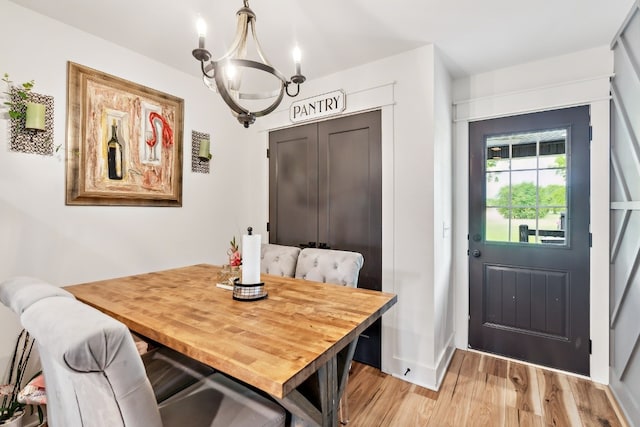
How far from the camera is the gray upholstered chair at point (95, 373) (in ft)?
2.27

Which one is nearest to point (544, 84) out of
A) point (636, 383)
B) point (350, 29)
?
point (350, 29)

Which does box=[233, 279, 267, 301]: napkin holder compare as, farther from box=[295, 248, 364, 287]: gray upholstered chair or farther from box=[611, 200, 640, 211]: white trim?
box=[611, 200, 640, 211]: white trim

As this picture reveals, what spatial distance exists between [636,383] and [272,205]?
3054 mm

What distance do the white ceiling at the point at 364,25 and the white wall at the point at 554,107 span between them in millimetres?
151

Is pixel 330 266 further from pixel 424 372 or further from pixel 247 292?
pixel 424 372

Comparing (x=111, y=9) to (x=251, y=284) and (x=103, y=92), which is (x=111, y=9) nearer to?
(x=103, y=92)

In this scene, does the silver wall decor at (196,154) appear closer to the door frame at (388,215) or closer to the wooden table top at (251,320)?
the wooden table top at (251,320)

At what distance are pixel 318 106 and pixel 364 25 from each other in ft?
2.89

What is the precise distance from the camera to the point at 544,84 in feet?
8.07

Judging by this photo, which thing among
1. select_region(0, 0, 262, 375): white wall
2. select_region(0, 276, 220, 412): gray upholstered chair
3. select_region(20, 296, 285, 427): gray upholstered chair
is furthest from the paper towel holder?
select_region(0, 0, 262, 375): white wall

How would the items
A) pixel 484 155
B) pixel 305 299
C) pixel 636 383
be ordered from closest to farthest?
pixel 305 299, pixel 636 383, pixel 484 155

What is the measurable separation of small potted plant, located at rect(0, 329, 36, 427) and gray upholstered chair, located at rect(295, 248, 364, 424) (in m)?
1.75

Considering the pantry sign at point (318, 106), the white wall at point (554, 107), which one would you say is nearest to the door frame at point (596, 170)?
the white wall at point (554, 107)

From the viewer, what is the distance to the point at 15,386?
1711 millimetres
